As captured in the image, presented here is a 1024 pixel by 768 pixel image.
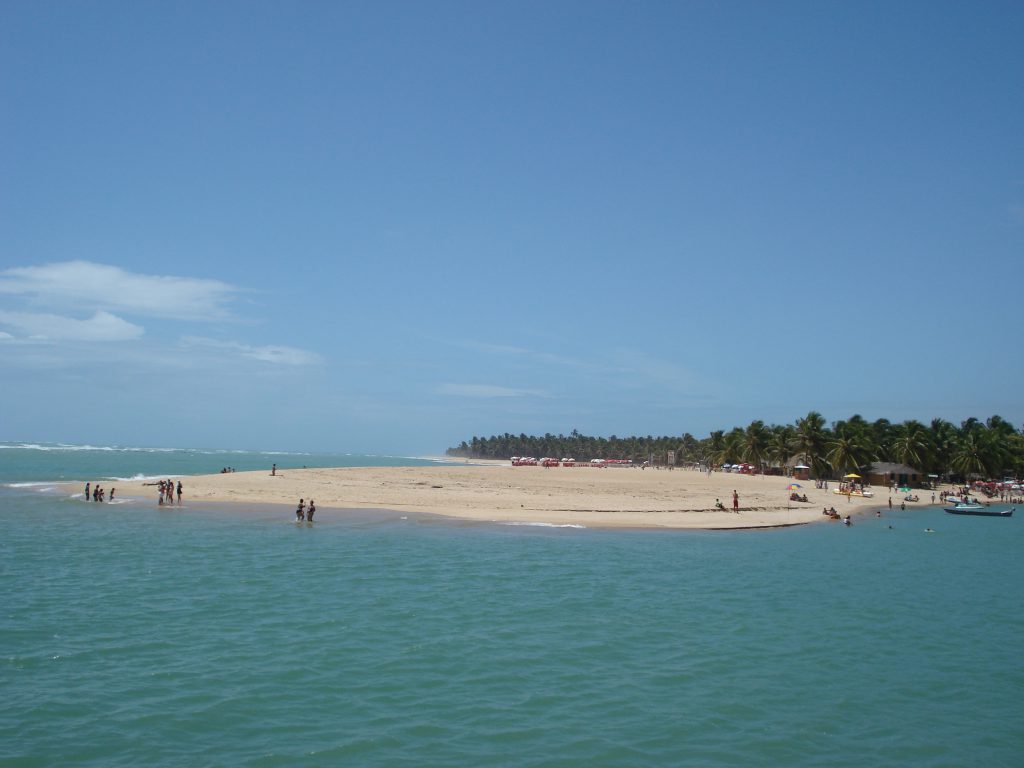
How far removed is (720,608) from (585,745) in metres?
13.0

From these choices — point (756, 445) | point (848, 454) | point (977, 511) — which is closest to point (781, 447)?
point (756, 445)

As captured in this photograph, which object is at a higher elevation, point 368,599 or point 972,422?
point 972,422

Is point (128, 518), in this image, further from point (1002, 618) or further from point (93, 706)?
point (1002, 618)

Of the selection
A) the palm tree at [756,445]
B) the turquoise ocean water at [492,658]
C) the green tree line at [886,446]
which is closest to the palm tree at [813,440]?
the green tree line at [886,446]

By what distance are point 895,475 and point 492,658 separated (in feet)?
328

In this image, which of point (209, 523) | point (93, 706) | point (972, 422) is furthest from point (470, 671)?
point (972, 422)

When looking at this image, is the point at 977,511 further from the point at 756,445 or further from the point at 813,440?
the point at 756,445

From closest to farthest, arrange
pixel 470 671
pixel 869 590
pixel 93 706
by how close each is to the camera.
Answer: pixel 93 706
pixel 470 671
pixel 869 590

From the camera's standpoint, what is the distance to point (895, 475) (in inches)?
4053

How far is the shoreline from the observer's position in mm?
52406

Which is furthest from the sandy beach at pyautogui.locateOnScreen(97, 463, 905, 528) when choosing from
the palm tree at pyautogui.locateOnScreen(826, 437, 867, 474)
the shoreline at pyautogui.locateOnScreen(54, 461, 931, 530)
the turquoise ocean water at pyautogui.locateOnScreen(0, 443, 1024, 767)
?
the turquoise ocean water at pyautogui.locateOnScreen(0, 443, 1024, 767)

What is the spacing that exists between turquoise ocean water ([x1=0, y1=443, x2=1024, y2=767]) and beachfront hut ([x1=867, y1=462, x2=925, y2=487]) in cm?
7181

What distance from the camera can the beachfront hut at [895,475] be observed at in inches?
4038

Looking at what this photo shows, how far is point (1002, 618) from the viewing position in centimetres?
2611
